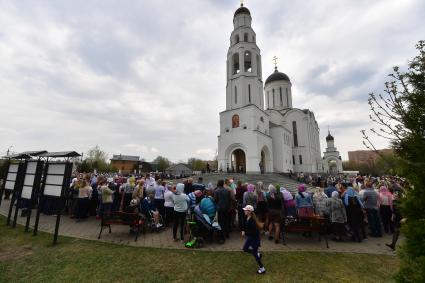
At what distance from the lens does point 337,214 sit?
639 centimetres

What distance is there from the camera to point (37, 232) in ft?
22.7

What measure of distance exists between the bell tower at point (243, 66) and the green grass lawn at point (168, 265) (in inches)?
1025

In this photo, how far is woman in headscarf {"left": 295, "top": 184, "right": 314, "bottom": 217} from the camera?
22.4ft

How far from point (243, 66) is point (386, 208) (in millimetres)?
26211

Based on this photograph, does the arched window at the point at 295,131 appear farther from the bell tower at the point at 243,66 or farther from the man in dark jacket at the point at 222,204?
the man in dark jacket at the point at 222,204

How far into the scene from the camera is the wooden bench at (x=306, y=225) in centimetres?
590

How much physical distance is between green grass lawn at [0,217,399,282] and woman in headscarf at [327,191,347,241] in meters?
1.22

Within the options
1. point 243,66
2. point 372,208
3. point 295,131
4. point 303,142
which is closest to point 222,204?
point 372,208

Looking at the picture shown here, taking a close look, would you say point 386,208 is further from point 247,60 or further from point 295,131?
point 295,131

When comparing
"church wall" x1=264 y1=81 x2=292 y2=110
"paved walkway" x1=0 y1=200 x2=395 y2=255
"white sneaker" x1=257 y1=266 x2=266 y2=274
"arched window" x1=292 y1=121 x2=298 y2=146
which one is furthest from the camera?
"church wall" x1=264 y1=81 x2=292 y2=110

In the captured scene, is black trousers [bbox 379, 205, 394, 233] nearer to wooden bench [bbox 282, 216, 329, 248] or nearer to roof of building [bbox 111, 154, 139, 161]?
wooden bench [bbox 282, 216, 329, 248]

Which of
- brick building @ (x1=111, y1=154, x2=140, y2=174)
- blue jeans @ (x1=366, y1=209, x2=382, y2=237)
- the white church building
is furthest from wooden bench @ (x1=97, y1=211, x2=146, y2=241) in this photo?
brick building @ (x1=111, y1=154, x2=140, y2=174)

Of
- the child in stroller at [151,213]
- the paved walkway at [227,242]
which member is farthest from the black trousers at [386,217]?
the child in stroller at [151,213]

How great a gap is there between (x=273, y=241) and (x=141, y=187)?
521cm
